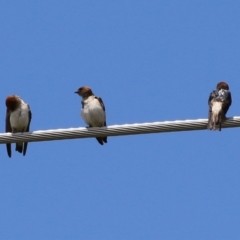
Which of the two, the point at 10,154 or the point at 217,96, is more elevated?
the point at 217,96

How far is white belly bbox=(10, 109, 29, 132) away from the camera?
16.9m

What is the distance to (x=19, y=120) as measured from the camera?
1695 cm

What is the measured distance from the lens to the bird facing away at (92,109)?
16812mm

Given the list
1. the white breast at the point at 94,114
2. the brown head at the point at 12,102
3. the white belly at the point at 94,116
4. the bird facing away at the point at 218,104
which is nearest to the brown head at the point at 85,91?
the white breast at the point at 94,114

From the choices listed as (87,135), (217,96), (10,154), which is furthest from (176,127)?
(10,154)

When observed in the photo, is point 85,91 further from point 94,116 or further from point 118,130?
point 118,130

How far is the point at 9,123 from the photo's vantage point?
17094mm

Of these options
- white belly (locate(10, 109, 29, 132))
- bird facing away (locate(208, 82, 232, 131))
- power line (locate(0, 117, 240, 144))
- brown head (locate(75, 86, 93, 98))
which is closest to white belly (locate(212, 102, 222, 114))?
bird facing away (locate(208, 82, 232, 131))

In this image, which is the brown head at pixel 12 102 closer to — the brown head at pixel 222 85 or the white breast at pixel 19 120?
the white breast at pixel 19 120

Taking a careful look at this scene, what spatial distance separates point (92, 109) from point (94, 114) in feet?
0.44

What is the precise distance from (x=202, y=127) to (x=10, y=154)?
186 inches

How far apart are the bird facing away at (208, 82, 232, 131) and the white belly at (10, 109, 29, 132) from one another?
3534mm

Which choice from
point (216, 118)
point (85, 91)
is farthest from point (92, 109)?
point (216, 118)

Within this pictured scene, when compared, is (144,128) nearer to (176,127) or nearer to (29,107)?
(176,127)
